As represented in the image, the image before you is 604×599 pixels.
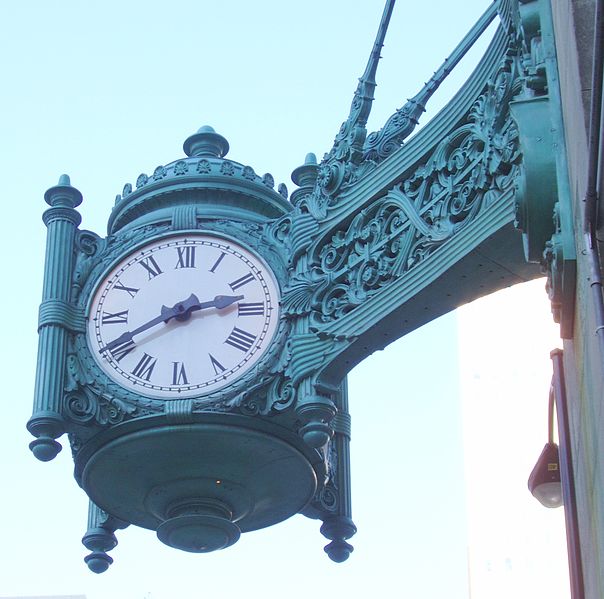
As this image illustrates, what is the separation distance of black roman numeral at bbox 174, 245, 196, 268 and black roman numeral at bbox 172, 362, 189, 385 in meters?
1.12

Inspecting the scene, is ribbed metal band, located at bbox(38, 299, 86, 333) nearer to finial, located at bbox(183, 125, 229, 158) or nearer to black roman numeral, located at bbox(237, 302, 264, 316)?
black roman numeral, located at bbox(237, 302, 264, 316)

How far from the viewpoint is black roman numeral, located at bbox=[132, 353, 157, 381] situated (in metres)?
15.5

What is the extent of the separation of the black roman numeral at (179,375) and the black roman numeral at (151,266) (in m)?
1.10

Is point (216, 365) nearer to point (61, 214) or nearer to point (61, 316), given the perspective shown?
point (61, 316)

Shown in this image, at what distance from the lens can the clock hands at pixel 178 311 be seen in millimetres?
15664

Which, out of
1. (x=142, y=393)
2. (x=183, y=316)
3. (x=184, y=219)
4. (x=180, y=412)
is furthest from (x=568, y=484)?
(x=184, y=219)

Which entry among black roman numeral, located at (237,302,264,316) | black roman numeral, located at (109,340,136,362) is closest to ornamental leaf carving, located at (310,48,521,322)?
black roman numeral, located at (237,302,264,316)

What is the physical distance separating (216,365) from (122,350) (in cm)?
96

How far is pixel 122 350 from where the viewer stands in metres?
15.6

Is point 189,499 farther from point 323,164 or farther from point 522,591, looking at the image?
point 522,591

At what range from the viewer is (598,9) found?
25.0ft

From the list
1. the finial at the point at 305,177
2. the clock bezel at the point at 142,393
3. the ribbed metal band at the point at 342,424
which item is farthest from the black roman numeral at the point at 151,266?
the ribbed metal band at the point at 342,424

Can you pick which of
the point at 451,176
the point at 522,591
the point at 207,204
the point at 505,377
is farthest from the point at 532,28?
the point at 505,377

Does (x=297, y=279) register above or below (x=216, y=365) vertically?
above
